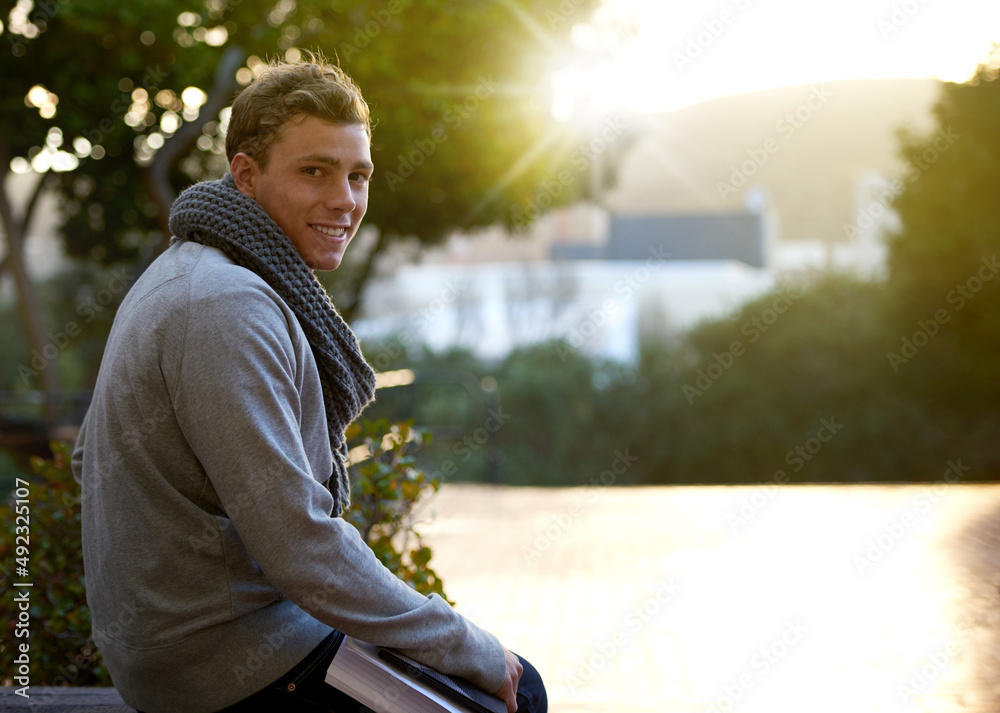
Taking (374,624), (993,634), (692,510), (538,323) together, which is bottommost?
(538,323)

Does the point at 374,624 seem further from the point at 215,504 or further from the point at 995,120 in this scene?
the point at 995,120

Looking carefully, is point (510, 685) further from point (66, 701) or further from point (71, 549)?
point (71, 549)

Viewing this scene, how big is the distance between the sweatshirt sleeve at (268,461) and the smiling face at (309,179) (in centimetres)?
29

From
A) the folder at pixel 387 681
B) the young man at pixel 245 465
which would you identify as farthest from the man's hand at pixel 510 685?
the folder at pixel 387 681

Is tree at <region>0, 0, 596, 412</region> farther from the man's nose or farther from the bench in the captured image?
the man's nose

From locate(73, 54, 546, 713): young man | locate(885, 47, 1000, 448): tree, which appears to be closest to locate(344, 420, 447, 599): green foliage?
locate(73, 54, 546, 713): young man

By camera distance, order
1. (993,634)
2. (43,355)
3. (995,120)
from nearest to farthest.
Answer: (993,634)
(43,355)
(995,120)

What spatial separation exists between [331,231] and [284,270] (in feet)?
0.61

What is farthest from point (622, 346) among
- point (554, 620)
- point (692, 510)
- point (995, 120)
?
point (554, 620)

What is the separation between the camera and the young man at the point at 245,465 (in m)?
1.50

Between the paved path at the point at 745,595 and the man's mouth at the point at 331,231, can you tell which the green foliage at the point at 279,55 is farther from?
the man's mouth at the point at 331,231

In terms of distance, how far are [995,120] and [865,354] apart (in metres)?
3.72

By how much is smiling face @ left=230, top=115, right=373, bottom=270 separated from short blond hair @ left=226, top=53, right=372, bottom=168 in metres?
0.01

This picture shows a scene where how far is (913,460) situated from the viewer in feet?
44.7
